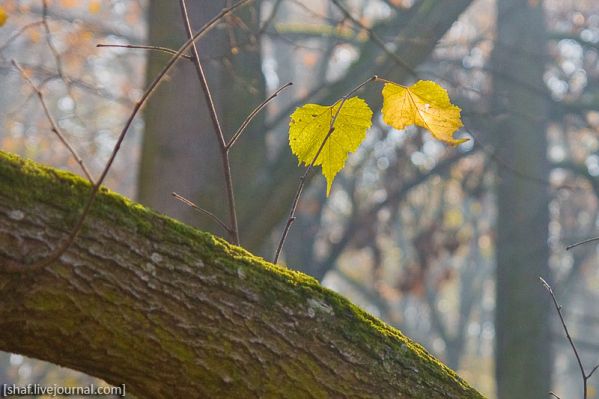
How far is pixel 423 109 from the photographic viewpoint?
155 cm

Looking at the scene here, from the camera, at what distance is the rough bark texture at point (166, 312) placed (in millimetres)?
1284

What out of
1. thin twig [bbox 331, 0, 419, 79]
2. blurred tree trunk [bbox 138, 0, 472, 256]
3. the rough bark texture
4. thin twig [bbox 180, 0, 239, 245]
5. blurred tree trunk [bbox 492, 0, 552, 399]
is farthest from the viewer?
blurred tree trunk [bbox 492, 0, 552, 399]

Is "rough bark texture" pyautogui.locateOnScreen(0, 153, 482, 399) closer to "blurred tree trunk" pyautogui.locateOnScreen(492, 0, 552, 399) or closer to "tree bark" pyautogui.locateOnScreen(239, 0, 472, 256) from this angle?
"tree bark" pyautogui.locateOnScreen(239, 0, 472, 256)

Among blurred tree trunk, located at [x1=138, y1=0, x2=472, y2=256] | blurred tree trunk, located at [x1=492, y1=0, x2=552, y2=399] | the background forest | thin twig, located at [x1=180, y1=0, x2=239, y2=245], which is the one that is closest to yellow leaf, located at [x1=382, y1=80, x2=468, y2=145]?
thin twig, located at [x1=180, y1=0, x2=239, y2=245]

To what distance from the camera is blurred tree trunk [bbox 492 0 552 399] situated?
6.19 metres

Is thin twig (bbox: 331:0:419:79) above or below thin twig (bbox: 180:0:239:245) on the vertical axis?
above

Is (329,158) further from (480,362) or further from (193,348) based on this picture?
(480,362)

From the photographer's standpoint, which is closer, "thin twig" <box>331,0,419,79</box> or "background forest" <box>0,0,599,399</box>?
"thin twig" <box>331,0,419,79</box>

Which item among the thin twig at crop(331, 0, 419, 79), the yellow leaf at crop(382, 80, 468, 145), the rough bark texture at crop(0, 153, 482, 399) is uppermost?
the thin twig at crop(331, 0, 419, 79)

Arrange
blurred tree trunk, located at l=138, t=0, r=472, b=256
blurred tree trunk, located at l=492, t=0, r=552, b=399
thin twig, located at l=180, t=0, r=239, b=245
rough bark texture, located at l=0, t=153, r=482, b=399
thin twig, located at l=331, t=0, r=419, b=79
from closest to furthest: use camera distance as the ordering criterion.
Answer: rough bark texture, located at l=0, t=153, r=482, b=399
thin twig, located at l=180, t=0, r=239, b=245
thin twig, located at l=331, t=0, r=419, b=79
blurred tree trunk, located at l=138, t=0, r=472, b=256
blurred tree trunk, located at l=492, t=0, r=552, b=399

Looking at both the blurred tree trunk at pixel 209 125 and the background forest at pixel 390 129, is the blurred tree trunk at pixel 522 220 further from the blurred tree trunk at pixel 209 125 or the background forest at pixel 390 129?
the blurred tree trunk at pixel 209 125

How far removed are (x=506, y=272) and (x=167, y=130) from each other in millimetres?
3826

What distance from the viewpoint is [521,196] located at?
6754 millimetres

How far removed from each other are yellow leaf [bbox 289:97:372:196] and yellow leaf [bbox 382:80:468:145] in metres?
0.07
